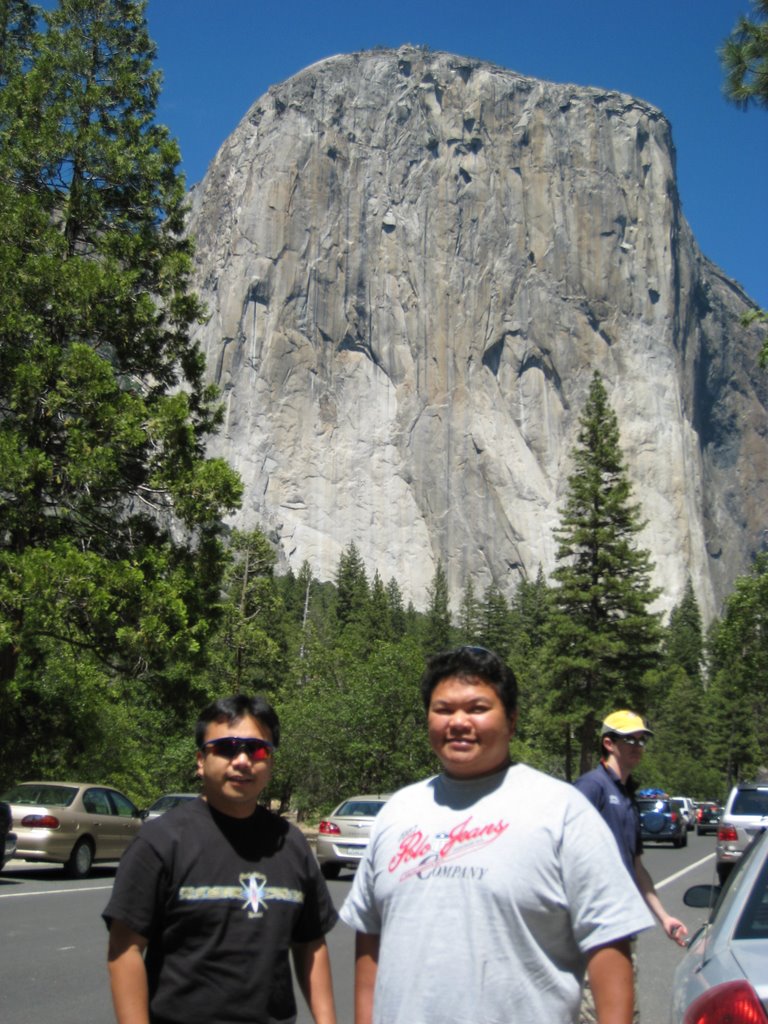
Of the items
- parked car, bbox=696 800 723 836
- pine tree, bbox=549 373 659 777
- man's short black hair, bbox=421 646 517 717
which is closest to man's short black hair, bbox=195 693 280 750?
man's short black hair, bbox=421 646 517 717

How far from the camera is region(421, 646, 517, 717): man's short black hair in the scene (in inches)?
131

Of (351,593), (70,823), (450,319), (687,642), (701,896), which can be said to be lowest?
(70,823)

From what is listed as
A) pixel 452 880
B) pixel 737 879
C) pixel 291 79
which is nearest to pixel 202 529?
pixel 737 879

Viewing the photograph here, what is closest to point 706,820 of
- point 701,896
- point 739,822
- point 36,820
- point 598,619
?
point 598,619

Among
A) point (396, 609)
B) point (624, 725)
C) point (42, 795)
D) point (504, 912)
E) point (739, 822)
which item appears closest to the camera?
point (504, 912)

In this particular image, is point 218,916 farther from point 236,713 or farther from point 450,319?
point 450,319

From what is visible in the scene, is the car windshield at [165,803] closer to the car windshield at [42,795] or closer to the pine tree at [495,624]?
the car windshield at [42,795]

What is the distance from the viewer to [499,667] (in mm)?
3371

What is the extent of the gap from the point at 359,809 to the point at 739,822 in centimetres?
631

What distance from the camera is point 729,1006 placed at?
313 cm

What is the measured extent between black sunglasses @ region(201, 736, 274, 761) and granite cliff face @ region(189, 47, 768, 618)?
118 m

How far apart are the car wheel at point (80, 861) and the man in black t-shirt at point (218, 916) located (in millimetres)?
14893

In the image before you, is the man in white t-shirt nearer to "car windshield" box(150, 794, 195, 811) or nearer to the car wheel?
the car wheel

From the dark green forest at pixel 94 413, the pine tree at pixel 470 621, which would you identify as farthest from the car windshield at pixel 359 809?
the pine tree at pixel 470 621
